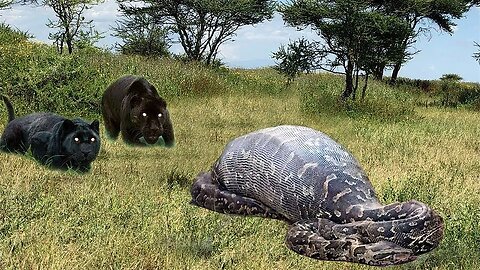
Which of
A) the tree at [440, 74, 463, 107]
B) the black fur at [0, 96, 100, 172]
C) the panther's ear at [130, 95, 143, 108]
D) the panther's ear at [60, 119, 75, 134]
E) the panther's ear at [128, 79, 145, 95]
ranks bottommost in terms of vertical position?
the tree at [440, 74, 463, 107]

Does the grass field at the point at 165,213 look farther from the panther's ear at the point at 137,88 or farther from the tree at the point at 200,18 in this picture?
the tree at the point at 200,18

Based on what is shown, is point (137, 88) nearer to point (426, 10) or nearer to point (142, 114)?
point (142, 114)

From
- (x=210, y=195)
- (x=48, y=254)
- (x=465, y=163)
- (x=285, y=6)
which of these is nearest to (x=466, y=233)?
(x=210, y=195)

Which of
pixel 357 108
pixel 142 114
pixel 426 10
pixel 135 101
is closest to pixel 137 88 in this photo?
pixel 135 101

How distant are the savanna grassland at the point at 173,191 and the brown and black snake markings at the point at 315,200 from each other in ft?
1.01

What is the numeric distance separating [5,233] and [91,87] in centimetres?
1016

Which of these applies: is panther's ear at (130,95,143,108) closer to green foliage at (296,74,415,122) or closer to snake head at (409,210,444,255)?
snake head at (409,210,444,255)

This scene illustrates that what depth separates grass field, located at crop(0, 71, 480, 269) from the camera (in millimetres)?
4926

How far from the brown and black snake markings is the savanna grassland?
309 millimetres

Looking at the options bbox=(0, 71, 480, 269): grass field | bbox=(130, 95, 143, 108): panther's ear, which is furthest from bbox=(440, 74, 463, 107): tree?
bbox=(130, 95, 143, 108): panther's ear

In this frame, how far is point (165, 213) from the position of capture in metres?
5.97

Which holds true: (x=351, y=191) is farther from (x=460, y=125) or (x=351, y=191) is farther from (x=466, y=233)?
(x=460, y=125)

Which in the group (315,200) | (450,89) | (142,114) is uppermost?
(315,200)

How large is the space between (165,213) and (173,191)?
3.86 feet
